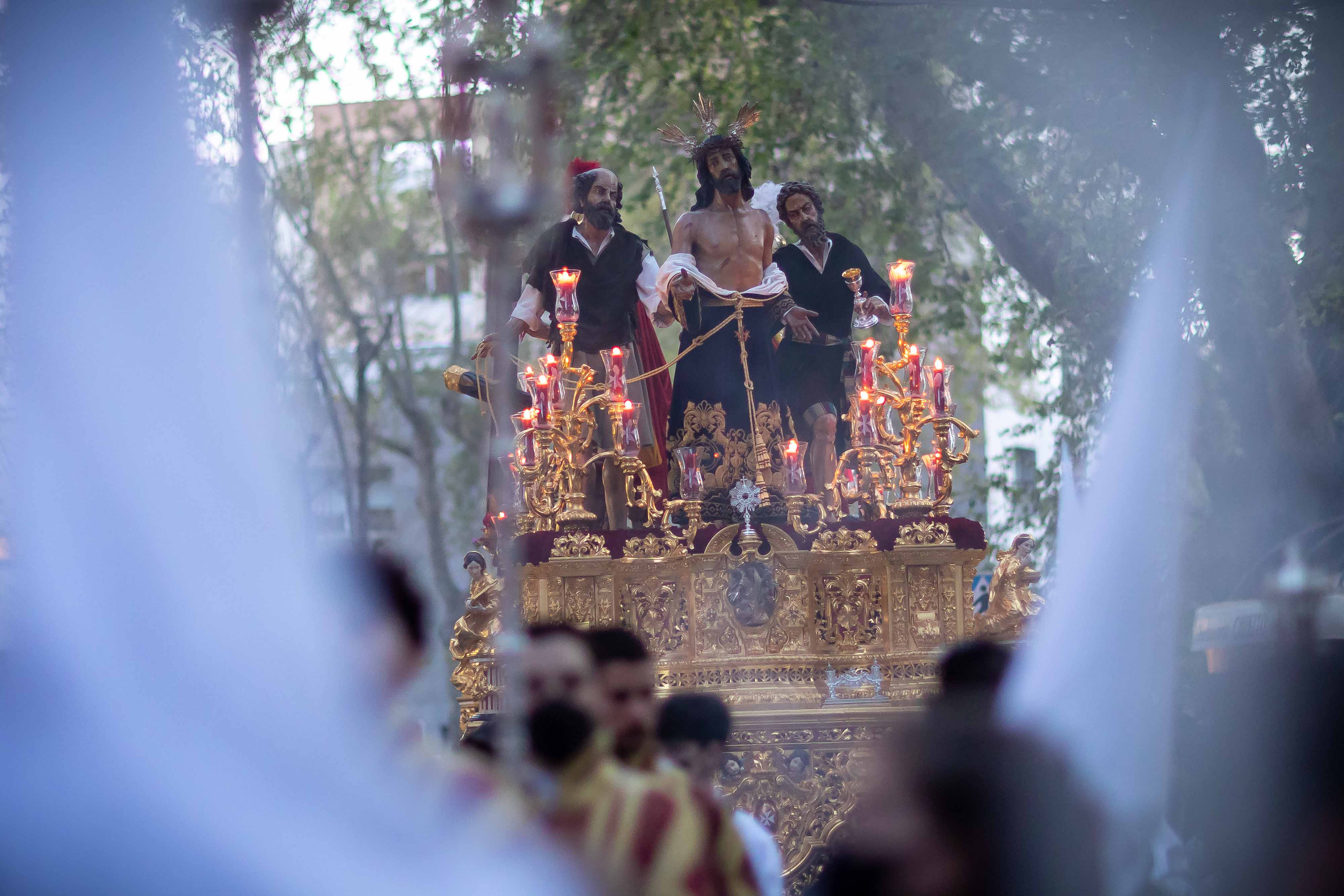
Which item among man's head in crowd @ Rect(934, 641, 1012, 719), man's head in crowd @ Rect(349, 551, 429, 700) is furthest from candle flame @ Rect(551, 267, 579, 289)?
man's head in crowd @ Rect(934, 641, 1012, 719)

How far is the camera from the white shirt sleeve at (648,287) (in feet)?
30.2

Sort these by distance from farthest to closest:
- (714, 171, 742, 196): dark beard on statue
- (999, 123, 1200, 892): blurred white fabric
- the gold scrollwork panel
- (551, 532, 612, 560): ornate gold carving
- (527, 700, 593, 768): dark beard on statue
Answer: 1. (714, 171, 742, 196): dark beard on statue
2. the gold scrollwork panel
3. (551, 532, 612, 560): ornate gold carving
4. (999, 123, 1200, 892): blurred white fabric
5. (527, 700, 593, 768): dark beard on statue

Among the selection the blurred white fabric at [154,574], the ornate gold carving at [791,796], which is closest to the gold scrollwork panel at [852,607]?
the ornate gold carving at [791,796]

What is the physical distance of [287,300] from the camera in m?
4.76

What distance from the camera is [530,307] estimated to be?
9000mm

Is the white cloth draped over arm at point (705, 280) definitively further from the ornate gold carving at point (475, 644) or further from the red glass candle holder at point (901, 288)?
the ornate gold carving at point (475, 644)

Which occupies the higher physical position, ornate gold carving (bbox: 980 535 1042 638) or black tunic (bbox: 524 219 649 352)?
black tunic (bbox: 524 219 649 352)

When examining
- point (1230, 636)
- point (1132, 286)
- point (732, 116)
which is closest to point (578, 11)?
point (732, 116)

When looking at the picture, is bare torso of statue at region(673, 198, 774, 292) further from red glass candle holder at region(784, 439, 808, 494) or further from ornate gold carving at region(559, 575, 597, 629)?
ornate gold carving at region(559, 575, 597, 629)

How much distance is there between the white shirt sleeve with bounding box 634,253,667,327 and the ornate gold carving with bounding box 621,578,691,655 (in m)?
2.02

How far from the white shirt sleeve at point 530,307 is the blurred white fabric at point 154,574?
497 cm

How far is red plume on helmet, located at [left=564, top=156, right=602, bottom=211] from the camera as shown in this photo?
30.3 feet

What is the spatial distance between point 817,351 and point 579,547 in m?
2.39

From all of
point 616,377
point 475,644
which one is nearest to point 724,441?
point 616,377
